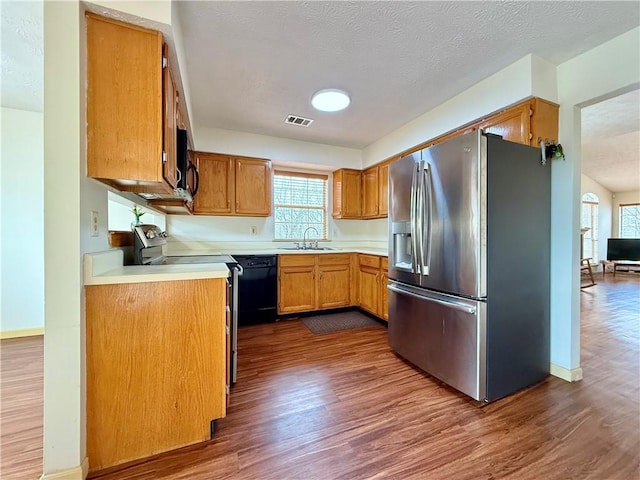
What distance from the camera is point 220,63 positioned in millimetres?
2150

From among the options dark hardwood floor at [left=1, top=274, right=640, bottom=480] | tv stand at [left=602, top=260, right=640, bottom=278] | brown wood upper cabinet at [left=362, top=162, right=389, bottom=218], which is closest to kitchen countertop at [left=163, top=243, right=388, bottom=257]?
brown wood upper cabinet at [left=362, top=162, right=389, bottom=218]

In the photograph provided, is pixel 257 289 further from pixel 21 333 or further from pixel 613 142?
pixel 613 142

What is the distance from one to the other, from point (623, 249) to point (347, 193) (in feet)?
29.5

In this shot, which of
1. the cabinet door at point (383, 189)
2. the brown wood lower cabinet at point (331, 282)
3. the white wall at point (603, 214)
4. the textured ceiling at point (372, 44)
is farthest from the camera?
the white wall at point (603, 214)

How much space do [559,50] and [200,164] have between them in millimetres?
3715

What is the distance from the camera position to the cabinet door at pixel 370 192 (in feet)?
13.2

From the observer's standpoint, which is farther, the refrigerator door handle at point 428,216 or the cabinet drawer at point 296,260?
the cabinet drawer at point 296,260

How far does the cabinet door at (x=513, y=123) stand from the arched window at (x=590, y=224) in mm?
8384

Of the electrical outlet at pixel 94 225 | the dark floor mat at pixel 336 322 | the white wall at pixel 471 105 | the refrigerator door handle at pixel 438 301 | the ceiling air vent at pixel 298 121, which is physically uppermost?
the ceiling air vent at pixel 298 121

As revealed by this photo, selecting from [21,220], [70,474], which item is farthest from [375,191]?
[21,220]

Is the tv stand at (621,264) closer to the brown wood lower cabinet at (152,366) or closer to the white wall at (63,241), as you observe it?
the brown wood lower cabinet at (152,366)

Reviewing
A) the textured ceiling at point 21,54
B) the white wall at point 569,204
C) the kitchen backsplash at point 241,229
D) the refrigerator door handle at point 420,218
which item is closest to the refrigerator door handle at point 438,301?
the refrigerator door handle at point 420,218

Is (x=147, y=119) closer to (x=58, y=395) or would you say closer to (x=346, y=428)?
(x=58, y=395)

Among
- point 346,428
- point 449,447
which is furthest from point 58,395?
point 449,447
